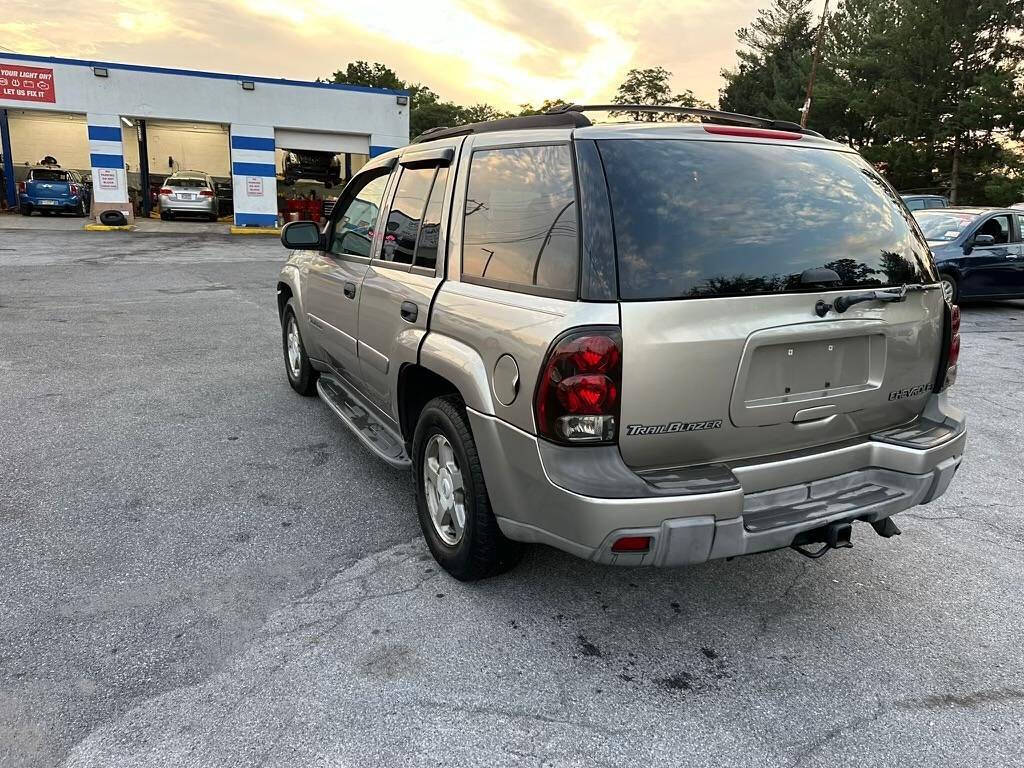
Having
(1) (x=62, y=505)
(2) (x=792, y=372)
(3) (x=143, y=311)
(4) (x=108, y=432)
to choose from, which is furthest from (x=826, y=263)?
(3) (x=143, y=311)

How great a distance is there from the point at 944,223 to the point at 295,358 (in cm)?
1043

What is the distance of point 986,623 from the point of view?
2947 millimetres

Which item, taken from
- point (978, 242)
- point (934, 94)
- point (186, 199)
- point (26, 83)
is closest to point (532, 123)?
point (978, 242)

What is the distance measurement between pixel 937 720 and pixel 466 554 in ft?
5.73

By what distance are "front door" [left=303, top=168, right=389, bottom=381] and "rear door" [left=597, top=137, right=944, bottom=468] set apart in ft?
6.52

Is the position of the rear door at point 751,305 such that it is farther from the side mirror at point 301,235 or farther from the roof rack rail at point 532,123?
the side mirror at point 301,235

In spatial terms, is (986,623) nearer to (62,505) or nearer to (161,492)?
(161,492)

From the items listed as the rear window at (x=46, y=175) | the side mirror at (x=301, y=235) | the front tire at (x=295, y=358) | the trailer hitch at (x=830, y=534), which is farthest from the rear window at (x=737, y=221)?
the rear window at (x=46, y=175)

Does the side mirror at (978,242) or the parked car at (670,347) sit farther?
the side mirror at (978,242)

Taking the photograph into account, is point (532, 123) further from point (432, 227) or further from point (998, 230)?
point (998, 230)

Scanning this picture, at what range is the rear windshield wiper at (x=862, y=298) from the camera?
2.64m

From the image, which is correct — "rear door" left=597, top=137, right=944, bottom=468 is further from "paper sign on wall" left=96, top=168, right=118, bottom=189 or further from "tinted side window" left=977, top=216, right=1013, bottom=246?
"paper sign on wall" left=96, top=168, right=118, bottom=189

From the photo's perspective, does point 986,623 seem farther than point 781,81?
No

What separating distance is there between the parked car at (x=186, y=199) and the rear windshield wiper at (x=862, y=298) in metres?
26.6
